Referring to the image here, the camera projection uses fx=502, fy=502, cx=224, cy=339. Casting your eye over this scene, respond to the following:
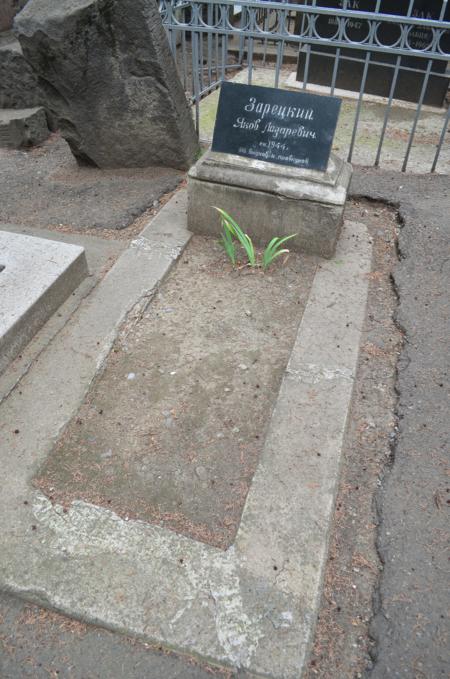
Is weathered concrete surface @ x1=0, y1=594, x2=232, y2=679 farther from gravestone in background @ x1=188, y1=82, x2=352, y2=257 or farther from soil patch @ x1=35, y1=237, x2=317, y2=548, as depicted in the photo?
gravestone in background @ x1=188, y1=82, x2=352, y2=257

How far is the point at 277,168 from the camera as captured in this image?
123 inches

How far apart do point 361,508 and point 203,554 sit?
2.14 feet

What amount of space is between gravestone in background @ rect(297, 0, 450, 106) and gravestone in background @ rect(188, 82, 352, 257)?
2610mm

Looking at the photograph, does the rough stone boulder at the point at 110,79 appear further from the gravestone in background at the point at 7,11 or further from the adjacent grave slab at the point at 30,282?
the gravestone in background at the point at 7,11

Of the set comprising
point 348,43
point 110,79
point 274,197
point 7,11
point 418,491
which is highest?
point 348,43

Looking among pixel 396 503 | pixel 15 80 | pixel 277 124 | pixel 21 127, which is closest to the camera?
pixel 396 503

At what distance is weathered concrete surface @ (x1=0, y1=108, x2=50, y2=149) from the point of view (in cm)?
465

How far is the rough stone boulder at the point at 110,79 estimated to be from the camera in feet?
11.3

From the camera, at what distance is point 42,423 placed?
86.1 inches

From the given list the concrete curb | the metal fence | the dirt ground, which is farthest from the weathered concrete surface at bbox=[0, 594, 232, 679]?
the metal fence

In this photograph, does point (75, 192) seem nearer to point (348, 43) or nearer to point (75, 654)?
point (348, 43)

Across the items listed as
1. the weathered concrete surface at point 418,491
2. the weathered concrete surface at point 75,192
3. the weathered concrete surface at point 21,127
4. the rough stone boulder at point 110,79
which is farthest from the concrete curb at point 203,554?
the weathered concrete surface at point 21,127

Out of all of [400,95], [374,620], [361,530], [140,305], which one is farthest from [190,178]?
[400,95]

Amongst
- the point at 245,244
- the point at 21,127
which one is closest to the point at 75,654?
the point at 245,244
